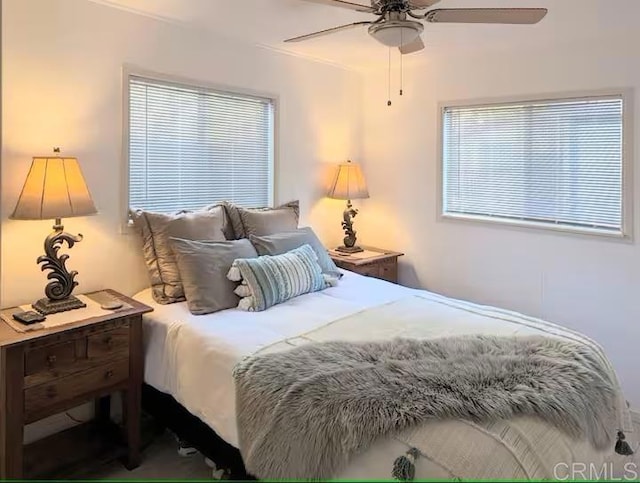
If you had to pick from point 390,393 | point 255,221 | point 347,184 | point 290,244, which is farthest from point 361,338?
point 347,184

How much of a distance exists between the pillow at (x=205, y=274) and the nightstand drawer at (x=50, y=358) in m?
0.61

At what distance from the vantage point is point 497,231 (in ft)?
12.2

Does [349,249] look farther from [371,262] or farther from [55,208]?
[55,208]

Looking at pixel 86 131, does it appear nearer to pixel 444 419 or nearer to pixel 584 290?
pixel 444 419

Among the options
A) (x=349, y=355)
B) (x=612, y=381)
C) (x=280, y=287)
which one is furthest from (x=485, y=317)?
(x=280, y=287)

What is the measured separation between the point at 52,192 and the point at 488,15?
6.79 feet

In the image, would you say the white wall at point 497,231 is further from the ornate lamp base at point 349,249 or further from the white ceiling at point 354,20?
the ornate lamp base at point 349,249

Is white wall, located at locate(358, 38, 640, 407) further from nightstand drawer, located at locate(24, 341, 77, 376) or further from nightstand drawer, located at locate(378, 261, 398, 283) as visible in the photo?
nightstand drawer, located at locate(24, 341, 77, 376)

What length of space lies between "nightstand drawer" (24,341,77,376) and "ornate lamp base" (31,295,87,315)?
0.24 metres

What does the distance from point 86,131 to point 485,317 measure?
2.34 metres

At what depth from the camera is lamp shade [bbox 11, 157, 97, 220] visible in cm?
227

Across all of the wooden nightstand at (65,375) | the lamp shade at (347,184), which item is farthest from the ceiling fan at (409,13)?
the lamp shade at (347,184)

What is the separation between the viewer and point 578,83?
322 cm

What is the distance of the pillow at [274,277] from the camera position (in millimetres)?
2715
